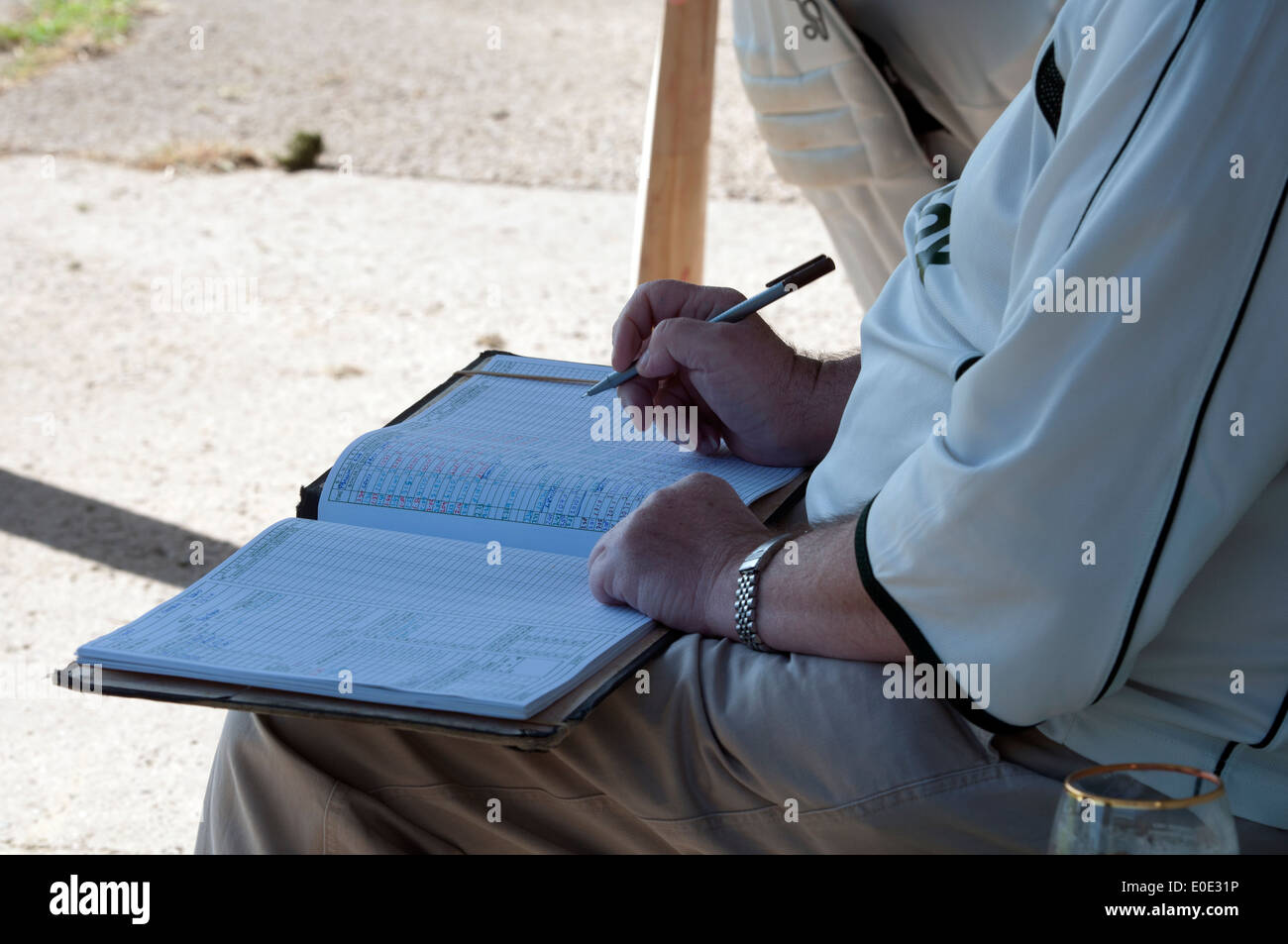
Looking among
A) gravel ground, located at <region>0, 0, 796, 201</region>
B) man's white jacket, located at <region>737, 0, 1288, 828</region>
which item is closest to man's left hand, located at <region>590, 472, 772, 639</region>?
man's white jacket, located at <region>737, 0, 1288, 828</region>

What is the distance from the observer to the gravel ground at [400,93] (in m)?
5.25

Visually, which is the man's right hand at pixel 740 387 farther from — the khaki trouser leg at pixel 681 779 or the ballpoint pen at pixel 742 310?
the khaki trouser leg at pixel 681 779

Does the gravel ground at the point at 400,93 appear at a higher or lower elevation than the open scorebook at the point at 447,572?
higher

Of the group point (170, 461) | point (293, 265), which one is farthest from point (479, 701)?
point (293, 265)

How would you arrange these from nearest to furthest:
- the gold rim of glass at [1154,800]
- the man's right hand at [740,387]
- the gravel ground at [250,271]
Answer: the gold rim of glass at [1154,800], the man's right hand at [740,387], the gravel ground at [250,271]

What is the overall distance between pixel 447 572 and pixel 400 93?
15.9 ft

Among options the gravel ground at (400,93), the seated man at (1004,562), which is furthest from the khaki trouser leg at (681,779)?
the gravel ground at (400,93)

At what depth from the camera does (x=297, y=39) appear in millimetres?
6488

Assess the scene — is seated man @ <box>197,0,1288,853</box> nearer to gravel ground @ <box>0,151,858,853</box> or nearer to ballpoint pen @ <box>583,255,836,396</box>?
ballpoint pen @ <box>583,255,836,396</box>

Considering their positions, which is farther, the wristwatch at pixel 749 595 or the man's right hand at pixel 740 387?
the man's right hand at pixel 740 387

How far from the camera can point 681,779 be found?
1.19m

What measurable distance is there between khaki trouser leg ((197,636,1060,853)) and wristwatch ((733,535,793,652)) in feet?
0.06

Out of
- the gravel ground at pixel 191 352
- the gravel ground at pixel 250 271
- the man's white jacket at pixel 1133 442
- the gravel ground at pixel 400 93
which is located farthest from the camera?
the gravel ground at pixel 400 93

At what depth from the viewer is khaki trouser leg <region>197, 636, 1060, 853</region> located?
3.70 feet
